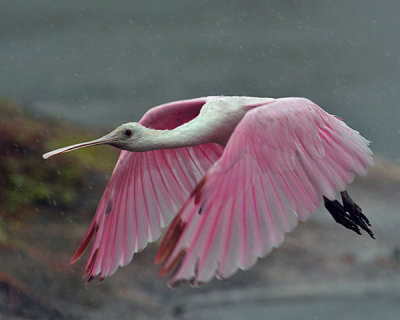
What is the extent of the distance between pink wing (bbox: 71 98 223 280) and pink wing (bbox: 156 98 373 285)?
647mm

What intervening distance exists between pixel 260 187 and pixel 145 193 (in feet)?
3.17

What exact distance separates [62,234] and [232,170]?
292cm

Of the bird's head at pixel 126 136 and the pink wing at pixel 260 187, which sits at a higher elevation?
the pink wing at pixel 260 187

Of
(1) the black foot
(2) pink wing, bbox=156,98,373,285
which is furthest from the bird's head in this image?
(1) the black foot

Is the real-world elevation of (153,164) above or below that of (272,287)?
above

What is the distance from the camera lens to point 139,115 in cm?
838

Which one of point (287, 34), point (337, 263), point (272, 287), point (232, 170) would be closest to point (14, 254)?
point (272, 287)

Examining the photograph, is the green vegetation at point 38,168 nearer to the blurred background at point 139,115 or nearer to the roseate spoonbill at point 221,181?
the blurred background at point 139,115

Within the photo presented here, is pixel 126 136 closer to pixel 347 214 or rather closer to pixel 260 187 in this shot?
pixel 260 187

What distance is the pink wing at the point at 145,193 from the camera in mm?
3781

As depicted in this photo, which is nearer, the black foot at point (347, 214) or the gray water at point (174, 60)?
the black foot at point (347, 214)

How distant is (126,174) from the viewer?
4000 millimetres

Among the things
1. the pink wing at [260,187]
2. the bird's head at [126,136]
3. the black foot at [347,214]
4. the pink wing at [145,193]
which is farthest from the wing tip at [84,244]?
the black foot at [347,214]

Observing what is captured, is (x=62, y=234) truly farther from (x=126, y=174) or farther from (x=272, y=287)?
(x=126, y=174)
